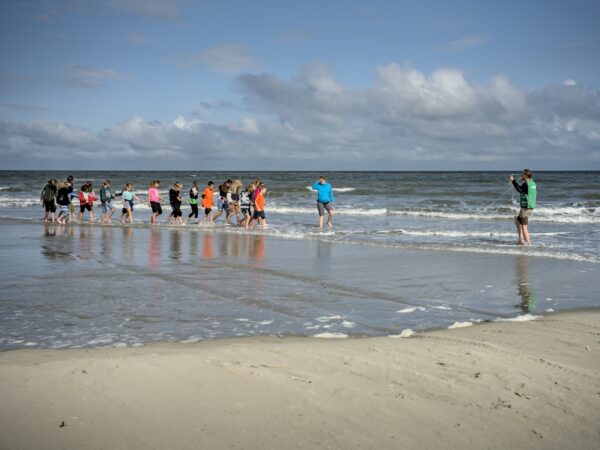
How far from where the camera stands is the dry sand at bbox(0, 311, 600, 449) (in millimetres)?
3410

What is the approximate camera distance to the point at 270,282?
957 centimetres

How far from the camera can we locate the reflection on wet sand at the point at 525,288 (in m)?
7.93

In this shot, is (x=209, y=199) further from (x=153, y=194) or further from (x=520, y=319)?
(x=520, y=319)

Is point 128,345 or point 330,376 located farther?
point 128,345

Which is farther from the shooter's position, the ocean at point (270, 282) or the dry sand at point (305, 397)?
the ocean at point (270, 282)

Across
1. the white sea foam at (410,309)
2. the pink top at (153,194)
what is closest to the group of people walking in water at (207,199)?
the pink top at (153,194)

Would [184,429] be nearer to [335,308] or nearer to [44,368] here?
[44,368]

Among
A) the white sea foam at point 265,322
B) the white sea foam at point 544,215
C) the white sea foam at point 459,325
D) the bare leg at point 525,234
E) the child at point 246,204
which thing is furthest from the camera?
the white sea foam at point 544,215

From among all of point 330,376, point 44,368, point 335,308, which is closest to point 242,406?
point 330,376

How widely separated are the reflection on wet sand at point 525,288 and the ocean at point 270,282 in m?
0.02

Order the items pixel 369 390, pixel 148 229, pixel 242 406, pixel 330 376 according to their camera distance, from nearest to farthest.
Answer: pixel 242 406, pixel 369 390, pixel 330 376, pixel 148 229

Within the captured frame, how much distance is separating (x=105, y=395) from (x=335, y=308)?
13.3 ft

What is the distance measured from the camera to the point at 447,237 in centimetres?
1800

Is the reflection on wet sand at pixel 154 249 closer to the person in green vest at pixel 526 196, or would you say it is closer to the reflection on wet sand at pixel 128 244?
the reflection on wet sand at pixel 128 244
